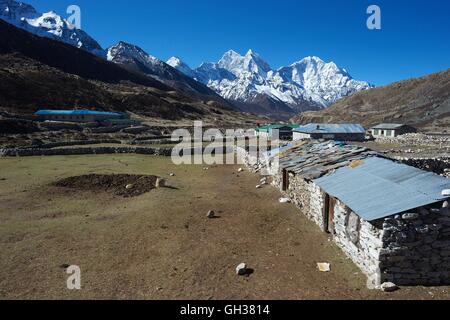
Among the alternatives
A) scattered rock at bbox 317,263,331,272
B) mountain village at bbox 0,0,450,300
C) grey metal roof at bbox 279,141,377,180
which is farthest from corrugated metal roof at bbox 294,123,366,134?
scattered rock at bbox 317,263,331,272

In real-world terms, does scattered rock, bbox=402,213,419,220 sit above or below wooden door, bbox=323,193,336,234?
above

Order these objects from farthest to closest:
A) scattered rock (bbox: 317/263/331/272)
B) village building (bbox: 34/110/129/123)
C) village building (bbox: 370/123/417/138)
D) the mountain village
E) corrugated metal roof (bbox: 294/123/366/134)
Result: village building (bbox: 34/110/129/123), village building (bbox: 370/123/417/138), corrugated metal roof (bbox: 294/123/366/134), scattered rock (bbox: 317/263/331/272), the mountain village

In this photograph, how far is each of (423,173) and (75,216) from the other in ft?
52.8

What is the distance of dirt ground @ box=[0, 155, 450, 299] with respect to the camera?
33.6 ft

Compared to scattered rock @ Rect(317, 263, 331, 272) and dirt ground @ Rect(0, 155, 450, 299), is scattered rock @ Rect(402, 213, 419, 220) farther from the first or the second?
scattered rock @ Rect(317, 263, 331, 272)

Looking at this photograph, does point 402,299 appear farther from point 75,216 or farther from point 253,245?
point 75,216

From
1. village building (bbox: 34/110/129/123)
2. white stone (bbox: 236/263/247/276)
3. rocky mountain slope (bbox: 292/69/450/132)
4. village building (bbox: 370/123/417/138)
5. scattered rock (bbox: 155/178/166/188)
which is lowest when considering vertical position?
white stone (bbox: 236/263/247/276)

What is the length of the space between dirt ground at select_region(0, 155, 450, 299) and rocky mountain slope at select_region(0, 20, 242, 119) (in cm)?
7451

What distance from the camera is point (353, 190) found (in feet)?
41.8

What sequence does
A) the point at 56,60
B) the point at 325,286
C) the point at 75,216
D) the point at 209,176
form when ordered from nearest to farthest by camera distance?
1. the point at 325,286
2. the point at 75,216
3. the point at 209,176
4. the point at 56,60

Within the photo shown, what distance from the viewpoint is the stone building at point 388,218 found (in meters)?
9.69

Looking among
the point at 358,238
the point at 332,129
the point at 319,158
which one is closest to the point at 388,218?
the point at 358,238

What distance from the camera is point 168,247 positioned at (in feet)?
44.5

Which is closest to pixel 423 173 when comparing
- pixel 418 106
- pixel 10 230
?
pixel 10 230
